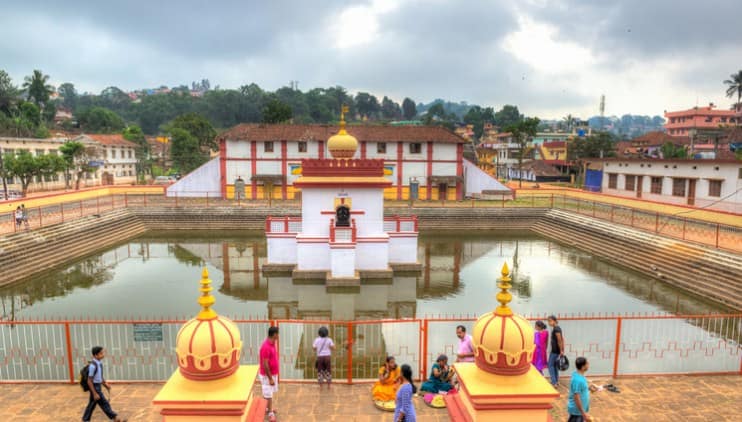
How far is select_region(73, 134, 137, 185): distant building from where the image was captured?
179 feet

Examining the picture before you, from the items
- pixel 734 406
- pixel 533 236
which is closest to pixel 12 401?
pixel 734 406

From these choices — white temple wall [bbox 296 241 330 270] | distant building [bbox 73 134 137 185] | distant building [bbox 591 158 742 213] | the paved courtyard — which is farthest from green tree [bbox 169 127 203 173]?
the paved courtyard

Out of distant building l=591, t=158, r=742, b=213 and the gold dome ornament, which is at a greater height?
the gold dome ornament

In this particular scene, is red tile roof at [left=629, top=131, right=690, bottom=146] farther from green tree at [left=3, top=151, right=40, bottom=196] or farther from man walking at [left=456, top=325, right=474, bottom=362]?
green tree at [left=3, top=151, right=40, bottom=196]

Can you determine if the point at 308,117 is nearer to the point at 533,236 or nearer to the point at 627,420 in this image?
the point at 533,236

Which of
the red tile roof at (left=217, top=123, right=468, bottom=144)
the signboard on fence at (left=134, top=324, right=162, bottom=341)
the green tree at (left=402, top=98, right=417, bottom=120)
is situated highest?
the green tree at (left=402, top=98, right=417, bottom=120)

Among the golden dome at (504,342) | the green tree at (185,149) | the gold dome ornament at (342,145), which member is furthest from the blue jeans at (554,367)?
the green tree at (185,149)

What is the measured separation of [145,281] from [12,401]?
10784mm

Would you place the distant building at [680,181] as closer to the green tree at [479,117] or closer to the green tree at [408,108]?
the green tree at [479,117]

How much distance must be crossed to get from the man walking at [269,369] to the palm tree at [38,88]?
83.4m

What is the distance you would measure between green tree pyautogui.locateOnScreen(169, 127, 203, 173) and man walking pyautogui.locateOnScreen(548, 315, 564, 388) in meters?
57.1

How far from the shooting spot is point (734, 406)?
778 centimetres

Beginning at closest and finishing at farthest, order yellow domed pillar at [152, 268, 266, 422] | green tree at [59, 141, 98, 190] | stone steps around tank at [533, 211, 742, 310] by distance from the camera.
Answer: yellow domed pillar at [152, 268, 266, 422], stone steps around tank at [533, 211, 742, 310], green tree at [59, 141, 98, 190]

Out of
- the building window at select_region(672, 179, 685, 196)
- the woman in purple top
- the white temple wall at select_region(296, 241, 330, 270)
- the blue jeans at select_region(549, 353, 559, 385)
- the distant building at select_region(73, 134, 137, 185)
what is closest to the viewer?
the woman in purple top
